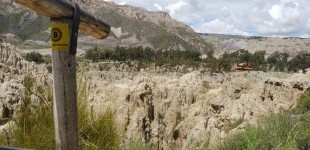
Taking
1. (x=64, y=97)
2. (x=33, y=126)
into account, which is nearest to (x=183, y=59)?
(x=33, y=126)

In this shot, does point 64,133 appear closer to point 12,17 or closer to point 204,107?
point 204,107

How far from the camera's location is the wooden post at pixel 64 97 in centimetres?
265

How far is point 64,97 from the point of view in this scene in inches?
106

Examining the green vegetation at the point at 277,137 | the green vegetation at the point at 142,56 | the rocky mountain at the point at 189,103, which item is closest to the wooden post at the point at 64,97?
the green vegetation at the point at 277,137

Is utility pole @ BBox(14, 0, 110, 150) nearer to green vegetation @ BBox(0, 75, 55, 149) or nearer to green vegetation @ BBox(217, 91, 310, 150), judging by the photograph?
green vegetation @ BBox(0, 75, 55, 149)

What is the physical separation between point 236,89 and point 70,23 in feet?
51.5

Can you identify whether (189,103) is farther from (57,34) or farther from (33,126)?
(57,34)

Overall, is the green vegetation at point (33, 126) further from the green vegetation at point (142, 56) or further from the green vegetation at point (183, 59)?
the green vegetation at point (183, 59)

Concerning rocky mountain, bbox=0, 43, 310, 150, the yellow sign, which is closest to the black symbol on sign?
the yellow sign

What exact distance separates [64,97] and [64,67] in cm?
19

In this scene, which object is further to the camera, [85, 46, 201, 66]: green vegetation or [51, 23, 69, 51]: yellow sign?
[85, 46, 201, 66]: green vegetation

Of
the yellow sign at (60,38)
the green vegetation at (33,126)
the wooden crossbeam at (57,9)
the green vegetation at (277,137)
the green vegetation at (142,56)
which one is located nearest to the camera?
the wooden crossbeam at (57,9)

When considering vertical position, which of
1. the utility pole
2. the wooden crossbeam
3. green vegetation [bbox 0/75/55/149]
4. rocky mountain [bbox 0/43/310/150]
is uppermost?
the wooden crossbeam

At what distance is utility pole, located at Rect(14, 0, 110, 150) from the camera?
262cm
